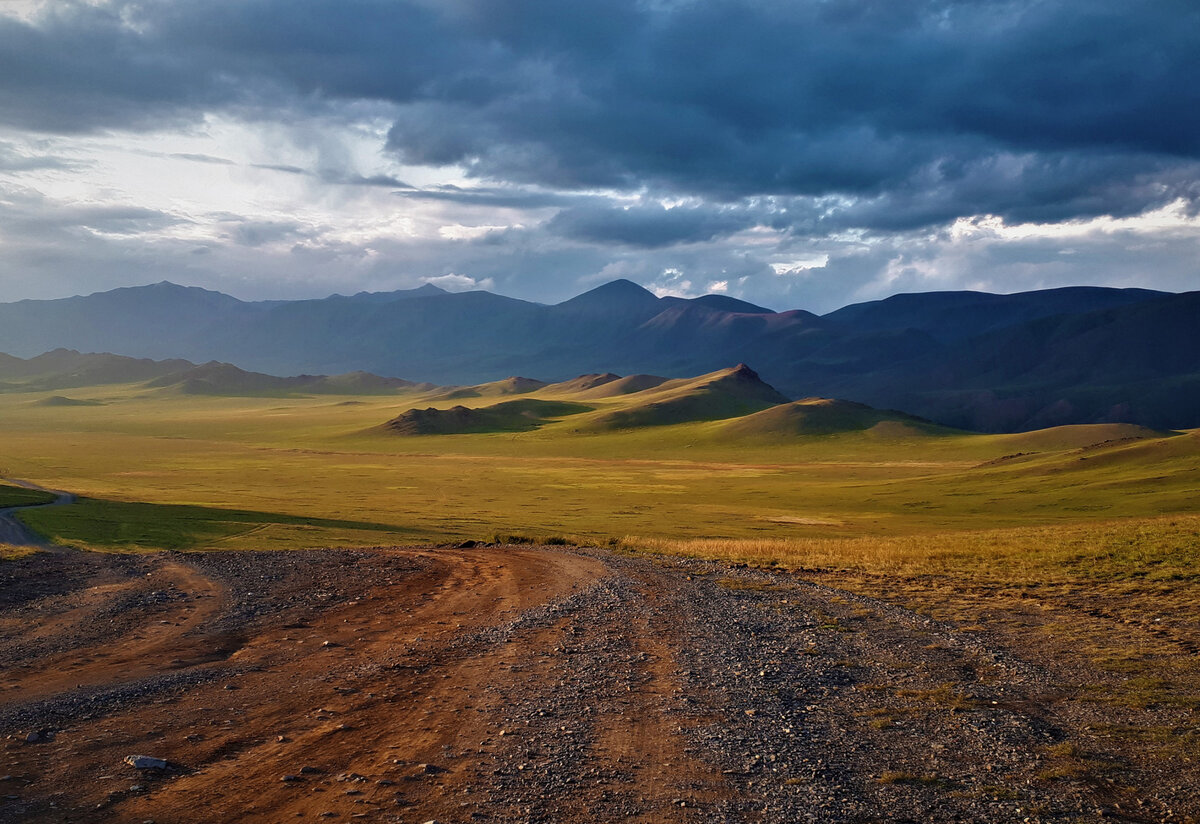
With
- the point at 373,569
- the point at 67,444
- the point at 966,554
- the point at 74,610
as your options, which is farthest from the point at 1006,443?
the point at 67,444

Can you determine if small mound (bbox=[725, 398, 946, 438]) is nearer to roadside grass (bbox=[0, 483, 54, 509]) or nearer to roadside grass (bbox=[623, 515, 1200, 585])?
roadside grass (bbox=[0, 483, 54, 509])

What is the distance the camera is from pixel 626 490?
9562 cm

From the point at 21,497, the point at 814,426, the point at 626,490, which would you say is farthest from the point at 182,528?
the point at 814,426

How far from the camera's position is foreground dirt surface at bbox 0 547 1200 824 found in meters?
9.71

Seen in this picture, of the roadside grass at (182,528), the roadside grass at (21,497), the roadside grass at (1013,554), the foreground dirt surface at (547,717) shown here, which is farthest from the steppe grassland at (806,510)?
the roadside grass at (21,497)

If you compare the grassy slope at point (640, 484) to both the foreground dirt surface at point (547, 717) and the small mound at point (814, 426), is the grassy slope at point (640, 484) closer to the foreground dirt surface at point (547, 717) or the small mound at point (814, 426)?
the small mound at point (814, 426)

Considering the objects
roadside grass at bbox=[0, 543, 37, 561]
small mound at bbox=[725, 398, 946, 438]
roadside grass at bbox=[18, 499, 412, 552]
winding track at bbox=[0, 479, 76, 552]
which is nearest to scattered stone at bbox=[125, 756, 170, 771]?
roadside grass at bbox=[0, 543, 37, 561]

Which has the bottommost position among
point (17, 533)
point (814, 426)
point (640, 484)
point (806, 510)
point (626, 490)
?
point (806, 510)

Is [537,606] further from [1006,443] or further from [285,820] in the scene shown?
[1006,443]

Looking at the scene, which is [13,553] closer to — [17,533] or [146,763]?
[17,533]

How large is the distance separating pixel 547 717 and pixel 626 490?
83223mm

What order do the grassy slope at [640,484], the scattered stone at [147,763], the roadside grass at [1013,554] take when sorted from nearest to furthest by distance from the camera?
the scattered stone at [147,763]
the roadside grass at [1013,554]
the grassy slope at [640,484]

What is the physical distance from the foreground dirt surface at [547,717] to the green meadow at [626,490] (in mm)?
16548

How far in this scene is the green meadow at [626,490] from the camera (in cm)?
4722
